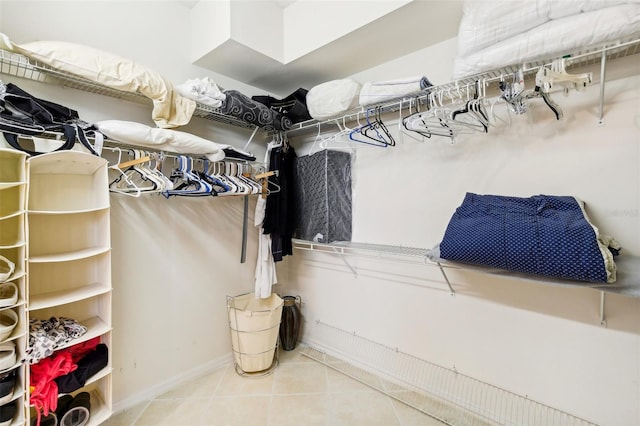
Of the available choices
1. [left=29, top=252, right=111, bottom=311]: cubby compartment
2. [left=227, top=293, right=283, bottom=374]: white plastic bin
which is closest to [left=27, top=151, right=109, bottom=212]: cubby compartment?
[left=29, top=252, right=111, bottom=311]: cubby compartment

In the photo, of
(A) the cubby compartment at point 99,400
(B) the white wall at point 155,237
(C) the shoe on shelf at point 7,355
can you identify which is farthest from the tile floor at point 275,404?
(C) the shoe on shelf at point 7,355

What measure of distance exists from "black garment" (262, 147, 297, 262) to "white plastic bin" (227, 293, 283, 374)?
1.52 ft

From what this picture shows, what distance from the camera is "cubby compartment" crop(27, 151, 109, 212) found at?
4.77ft

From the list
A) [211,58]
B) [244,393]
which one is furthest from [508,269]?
[211,58]

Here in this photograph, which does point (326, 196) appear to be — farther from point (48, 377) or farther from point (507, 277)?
point (48, 377)

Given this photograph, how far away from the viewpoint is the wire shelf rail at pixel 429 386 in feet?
5.36

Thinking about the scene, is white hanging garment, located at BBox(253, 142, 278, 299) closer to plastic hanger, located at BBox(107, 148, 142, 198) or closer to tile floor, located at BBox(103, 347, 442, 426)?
tile floor, located at BBox(103, 347, 442, 426)

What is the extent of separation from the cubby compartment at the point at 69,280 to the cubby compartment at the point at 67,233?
0.08m

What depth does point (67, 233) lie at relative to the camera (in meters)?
1.61

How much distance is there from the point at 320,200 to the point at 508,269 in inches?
51.8

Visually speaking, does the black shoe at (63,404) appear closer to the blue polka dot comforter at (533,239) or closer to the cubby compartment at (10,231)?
the cubby compartment at (10,231)

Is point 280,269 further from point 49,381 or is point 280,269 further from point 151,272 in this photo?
point 49,381

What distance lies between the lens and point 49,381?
4.40 ft

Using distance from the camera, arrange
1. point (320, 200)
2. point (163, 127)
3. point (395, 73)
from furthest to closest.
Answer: point (320, 200)
point (395, 73)
point (163, 127)
